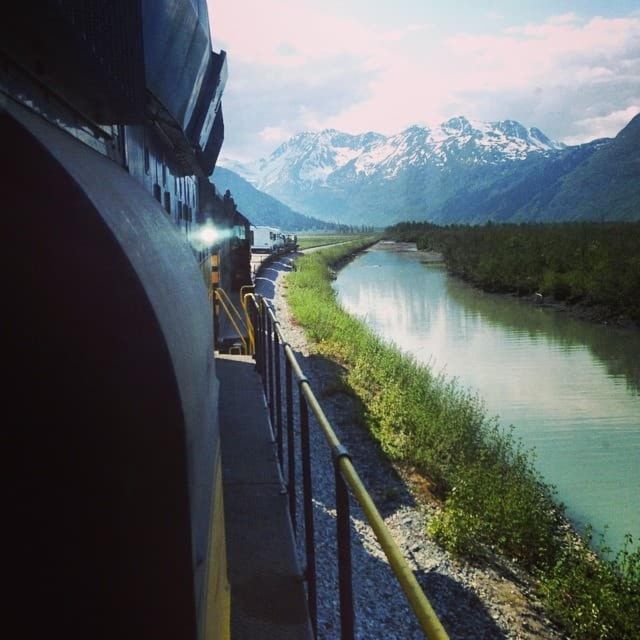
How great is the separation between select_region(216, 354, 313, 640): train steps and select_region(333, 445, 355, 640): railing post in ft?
2.56

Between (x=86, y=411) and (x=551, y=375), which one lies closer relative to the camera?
(x=86, y=411)

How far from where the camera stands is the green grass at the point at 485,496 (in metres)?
6.62

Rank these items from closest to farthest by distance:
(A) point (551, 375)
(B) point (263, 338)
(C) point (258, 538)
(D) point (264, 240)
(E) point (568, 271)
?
1. (C) point (258, 538)
2. (B) point (263, 338)
3. (A) point (551, 375)
4. (E) point (568, 271)
5. (D) point (264, 240)

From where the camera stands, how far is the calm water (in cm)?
1124

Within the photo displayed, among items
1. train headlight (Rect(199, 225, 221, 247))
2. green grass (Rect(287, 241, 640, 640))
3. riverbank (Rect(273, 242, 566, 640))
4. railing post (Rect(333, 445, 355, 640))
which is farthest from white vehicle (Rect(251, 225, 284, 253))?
railing post (Rect(333, 445, 355, 640))

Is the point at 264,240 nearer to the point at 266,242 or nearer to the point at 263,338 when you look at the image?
the point at 266,242

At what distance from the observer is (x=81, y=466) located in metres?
1.50

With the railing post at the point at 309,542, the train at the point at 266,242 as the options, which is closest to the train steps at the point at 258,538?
the railing post at the point at 309,542

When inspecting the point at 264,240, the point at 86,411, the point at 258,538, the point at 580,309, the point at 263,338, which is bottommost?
the point at 580,309

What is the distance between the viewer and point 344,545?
98.4 inches

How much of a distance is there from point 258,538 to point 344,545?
1.88 meters

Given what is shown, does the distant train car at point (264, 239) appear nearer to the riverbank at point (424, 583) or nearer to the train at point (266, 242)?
the train at point (266, 242)

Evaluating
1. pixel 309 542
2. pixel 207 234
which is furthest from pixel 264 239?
pixel 309 542

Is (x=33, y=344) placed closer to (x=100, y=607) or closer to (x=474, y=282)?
(x=100, y=607)
